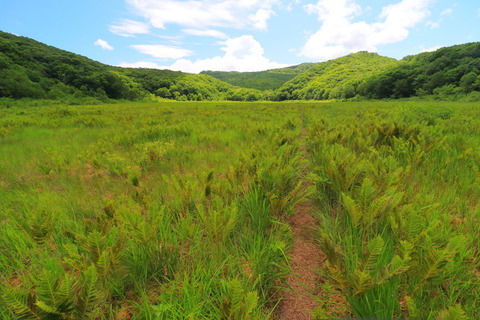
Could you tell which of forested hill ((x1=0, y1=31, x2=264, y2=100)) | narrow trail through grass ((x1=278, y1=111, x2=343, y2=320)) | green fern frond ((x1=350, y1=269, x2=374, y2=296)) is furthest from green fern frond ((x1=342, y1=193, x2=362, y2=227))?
forested hill ((x1=0, y1=31, x2=264, y2=100))

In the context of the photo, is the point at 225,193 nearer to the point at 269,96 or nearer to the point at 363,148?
the point at 363,148

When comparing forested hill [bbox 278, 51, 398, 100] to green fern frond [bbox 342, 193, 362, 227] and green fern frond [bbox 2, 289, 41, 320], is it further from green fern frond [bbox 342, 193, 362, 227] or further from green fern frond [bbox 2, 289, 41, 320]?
green fern frond [bbox 2, 289, 41, 320]

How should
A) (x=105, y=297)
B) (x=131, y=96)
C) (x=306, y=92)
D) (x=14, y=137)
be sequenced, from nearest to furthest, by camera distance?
(x=105, y=297), (x=14, y=137), (x=131, y=96), (x=306, y=92)

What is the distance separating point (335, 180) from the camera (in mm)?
2201

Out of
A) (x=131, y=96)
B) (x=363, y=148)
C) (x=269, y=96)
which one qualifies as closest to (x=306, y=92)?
(x=269, y=96)

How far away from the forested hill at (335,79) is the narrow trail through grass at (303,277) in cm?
8233

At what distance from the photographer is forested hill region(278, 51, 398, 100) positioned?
79.6m

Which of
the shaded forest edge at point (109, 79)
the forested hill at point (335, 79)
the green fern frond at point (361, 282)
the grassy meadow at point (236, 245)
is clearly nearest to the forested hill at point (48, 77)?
the shaded forest edge at point (109, 79)

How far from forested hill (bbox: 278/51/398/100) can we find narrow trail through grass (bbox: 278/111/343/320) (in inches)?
3241

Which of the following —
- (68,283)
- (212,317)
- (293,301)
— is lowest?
(293,301)

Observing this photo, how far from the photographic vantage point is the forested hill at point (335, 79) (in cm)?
7956

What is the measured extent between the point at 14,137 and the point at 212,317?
818 cm

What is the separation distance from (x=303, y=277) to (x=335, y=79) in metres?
119

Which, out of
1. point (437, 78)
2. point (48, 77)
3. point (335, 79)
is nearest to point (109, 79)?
point (48, 77)
